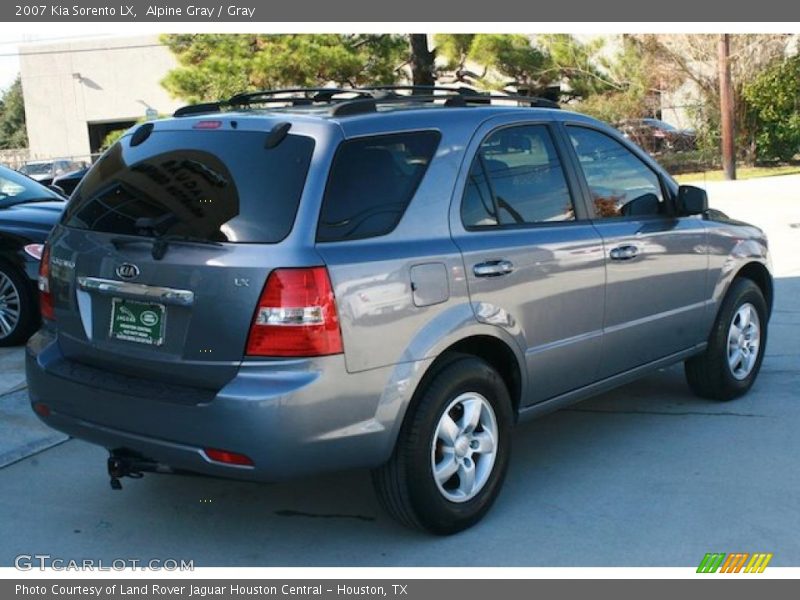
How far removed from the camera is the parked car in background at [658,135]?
2647 centimetres

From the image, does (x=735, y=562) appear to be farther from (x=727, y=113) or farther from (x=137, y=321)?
(x=727, y=113)

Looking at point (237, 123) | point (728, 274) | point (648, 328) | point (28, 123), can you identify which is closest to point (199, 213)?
point (237, 123)

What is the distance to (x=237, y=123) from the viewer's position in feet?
13.8

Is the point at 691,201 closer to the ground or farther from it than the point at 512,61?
closer to the ground

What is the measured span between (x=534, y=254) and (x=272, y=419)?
1621 millimetres

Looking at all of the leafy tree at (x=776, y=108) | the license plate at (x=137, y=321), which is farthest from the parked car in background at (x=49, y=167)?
the license plate at (x=137, y=321)

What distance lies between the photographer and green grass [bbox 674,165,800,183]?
2436 centimetres

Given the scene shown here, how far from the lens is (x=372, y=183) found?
4137 millimetres

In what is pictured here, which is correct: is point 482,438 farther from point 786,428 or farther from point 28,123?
point 28,123

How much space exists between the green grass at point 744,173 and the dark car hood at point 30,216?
743 inches

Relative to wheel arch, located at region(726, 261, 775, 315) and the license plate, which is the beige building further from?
the license plate

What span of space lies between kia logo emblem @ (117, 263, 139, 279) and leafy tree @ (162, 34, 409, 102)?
19709mm

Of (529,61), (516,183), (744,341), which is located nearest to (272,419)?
(516,183)

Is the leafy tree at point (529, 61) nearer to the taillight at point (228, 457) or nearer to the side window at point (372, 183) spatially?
the side window at point (372, 183)
